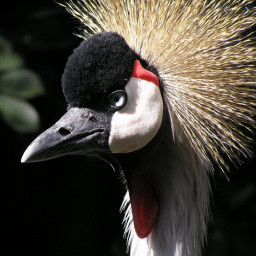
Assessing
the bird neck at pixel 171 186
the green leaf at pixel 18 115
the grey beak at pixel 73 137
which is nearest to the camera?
the grey beak at pixel 73 137

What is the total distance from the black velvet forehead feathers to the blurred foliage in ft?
1.80

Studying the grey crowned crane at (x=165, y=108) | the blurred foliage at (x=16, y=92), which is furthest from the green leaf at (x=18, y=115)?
the grey crowned crane at (x=165, y=108)

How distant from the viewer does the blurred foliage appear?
1.86 metres

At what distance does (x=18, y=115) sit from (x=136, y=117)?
641 mm

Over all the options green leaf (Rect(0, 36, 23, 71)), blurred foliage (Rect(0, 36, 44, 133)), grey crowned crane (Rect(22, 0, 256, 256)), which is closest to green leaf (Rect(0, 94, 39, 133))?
blurred foliage (Rect(0, 36, 44, 133))

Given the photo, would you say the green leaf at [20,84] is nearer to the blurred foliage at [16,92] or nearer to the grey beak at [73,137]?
the blurred foliage at [16,92]

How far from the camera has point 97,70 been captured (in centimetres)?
130

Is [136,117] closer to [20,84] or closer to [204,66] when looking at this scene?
[204,66]

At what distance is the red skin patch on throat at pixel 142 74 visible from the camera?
1355 mm

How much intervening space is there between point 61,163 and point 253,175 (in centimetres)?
82

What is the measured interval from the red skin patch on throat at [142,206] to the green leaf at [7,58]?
2.38ft

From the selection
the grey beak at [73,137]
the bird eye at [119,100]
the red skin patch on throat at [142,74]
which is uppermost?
the red skin patch on throat at [142,74]

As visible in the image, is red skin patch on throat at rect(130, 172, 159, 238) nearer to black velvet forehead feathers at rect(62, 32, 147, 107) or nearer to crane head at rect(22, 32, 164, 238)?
crane head at rect(22, 32, 164, 238)

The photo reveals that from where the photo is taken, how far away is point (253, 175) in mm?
2406
